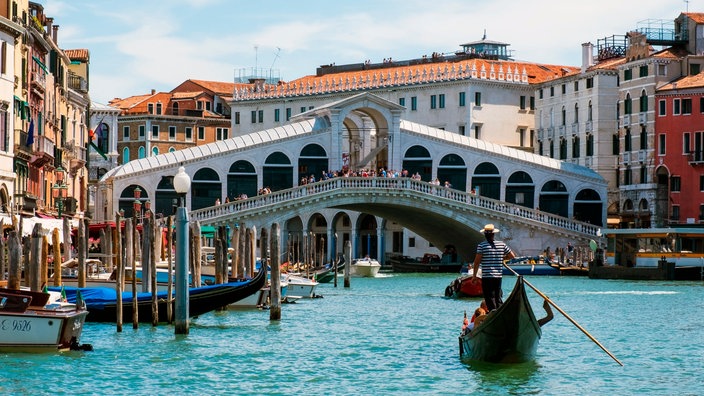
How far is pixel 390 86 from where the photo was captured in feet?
218

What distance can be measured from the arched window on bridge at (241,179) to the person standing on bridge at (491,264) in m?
34.1

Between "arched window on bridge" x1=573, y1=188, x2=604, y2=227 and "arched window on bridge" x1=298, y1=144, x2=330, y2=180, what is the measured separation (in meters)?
8.56

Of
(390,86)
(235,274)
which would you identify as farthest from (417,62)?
(235,274)

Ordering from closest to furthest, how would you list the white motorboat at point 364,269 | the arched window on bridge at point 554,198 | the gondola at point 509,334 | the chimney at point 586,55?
the gondola at point 509,334 < the white motorboat at point 364,269 < the arched window on bridge at point 554,198 < the chimney at point 586,55

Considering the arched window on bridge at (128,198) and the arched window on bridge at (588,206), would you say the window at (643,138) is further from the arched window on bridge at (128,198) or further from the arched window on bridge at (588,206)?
the arched window on bridge at (128,198)

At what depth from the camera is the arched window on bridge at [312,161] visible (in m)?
54.2

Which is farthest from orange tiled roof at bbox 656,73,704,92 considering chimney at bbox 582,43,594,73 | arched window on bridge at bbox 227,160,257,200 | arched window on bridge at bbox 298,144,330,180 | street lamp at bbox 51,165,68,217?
street lamp at bbox 51,165,68,217

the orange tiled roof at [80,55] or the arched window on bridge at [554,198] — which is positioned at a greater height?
the orange tiled roof at [80,55]

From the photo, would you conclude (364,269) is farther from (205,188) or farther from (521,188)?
(521,188)

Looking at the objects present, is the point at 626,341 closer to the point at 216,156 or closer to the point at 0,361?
the point at 0,361

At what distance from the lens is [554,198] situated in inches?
2179

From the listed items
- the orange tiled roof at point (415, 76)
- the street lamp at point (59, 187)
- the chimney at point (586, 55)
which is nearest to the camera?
the street lamp at point (59, 187)

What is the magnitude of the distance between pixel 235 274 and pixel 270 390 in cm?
1374

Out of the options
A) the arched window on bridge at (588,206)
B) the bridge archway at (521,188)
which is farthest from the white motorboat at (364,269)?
the arched window on bridge at (588,206)
